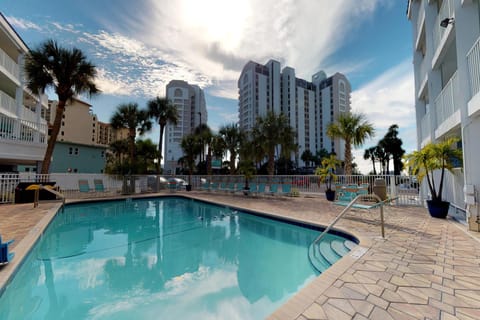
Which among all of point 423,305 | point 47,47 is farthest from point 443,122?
point 47,47

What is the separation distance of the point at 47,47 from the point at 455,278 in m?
18.2

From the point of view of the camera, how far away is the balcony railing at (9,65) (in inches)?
485

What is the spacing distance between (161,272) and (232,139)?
1799 cm

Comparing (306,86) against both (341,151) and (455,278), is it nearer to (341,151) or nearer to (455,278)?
(341,151)

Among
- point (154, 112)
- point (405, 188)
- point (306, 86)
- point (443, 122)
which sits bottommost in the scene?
point (405, 188)

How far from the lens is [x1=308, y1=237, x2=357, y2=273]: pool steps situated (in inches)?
170

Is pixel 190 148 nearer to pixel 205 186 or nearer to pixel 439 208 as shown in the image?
pixel 205 186

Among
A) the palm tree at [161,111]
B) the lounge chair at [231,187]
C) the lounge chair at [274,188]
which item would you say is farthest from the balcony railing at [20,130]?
the lounge chair at [274,188]

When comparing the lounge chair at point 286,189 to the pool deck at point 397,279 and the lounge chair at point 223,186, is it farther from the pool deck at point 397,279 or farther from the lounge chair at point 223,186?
the pool deck at point 397,279

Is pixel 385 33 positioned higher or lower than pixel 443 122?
higher

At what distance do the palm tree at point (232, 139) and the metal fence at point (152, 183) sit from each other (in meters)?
4.42

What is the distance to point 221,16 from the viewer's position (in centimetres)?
909

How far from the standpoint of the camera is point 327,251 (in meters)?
4.85

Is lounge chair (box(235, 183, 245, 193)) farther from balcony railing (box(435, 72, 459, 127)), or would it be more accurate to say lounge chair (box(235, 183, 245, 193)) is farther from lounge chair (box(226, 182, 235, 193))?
balcony railing (box(435, 72, 459, 127))
